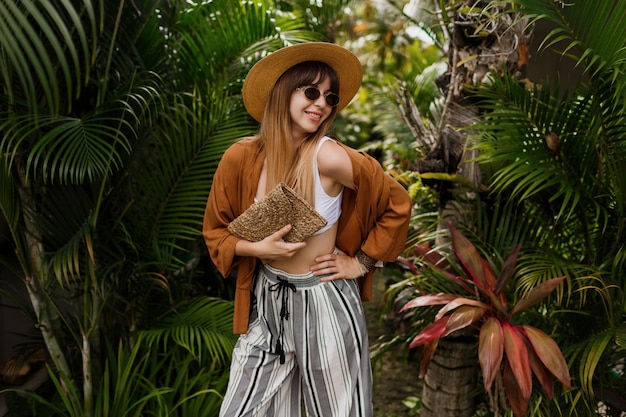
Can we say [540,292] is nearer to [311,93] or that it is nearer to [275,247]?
[275,247]

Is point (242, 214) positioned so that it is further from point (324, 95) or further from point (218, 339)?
point (218, 339)

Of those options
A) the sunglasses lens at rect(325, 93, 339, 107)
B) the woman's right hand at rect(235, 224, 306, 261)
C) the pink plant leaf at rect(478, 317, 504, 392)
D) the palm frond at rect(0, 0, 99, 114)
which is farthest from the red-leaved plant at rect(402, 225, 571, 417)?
the palm frond at rect(0, 0, 99, 114)

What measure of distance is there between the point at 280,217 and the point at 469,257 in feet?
2.78

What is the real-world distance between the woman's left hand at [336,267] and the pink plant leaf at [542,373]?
0.69 meters

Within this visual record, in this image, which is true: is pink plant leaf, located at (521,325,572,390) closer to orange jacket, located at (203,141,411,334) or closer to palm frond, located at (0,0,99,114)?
orange jacket, located at (203,141,411,334)

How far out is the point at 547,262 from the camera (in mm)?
2148

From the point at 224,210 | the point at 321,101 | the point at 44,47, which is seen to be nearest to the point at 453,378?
the point at 224,210

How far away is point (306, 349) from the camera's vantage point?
1.74m

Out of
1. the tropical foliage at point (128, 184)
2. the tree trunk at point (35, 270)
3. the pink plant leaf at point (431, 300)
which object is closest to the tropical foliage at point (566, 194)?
the pink plant leaf at point (431, 300)

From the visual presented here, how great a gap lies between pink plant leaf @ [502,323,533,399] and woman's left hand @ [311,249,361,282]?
1.88 feet

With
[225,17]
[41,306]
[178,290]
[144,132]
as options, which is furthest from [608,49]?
[41,306]

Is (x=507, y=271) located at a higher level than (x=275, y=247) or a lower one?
lower

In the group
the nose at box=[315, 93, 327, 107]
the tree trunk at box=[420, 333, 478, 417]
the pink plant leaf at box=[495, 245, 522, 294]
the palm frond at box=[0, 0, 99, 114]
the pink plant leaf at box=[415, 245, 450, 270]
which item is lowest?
the tree trunk at box=[420, 333, 478, 417]

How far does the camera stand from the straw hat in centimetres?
163
